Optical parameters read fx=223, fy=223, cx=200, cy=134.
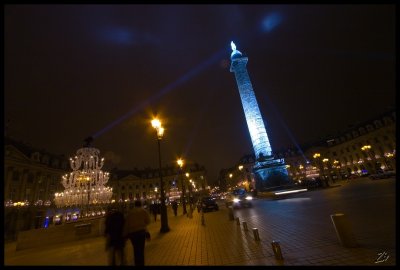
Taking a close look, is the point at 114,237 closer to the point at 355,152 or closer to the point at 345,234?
the point at 345,234

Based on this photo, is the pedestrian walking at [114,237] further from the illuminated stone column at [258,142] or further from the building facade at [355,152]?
the building facade at [355,152]

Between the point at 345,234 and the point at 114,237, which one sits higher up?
the point at 114,237

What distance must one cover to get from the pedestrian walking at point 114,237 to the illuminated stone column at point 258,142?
1532 inches

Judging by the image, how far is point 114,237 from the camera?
23.2ft

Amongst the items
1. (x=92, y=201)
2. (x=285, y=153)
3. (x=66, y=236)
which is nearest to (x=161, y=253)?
(x=66, y=236)

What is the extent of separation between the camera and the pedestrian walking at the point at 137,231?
6496 millimetres

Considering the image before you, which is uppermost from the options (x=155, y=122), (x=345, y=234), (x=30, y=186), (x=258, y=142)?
(x=258, y=142)

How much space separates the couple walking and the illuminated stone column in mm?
38892

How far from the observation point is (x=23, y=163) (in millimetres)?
48219

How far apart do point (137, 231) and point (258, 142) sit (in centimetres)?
4291

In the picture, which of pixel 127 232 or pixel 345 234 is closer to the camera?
pixel 345 234

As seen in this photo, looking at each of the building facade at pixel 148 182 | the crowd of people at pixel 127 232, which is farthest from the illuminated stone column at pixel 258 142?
the building facade at pixel 148 182

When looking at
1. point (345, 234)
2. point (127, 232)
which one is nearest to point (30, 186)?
point (127, 232)

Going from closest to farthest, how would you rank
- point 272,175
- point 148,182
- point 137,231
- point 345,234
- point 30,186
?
point 345,234 < point 137,231 < point 272,175 < point 30,186 < point 148,182
